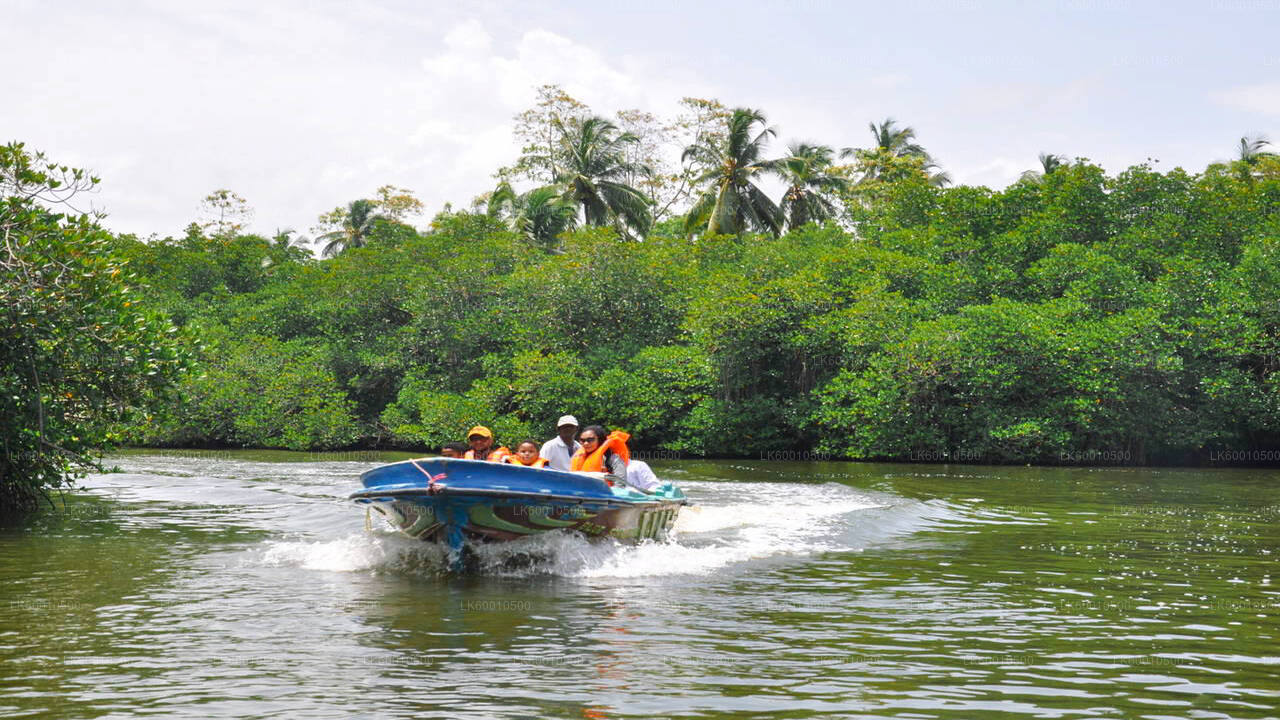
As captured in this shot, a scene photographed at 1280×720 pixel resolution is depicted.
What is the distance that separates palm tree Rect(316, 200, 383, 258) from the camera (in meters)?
51.7

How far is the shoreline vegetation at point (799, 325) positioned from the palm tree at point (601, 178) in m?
0.10

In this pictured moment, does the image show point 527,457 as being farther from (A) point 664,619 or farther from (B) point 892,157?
(B) point 892,157

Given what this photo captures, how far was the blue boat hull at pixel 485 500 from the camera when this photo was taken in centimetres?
877

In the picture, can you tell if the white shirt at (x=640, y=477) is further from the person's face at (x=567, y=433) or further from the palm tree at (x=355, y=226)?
the palm tree at (x=355, y=226)

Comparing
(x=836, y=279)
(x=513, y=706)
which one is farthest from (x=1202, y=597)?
(x=836, y=279)

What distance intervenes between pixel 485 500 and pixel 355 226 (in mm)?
46000

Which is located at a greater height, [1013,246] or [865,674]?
[1013,246]

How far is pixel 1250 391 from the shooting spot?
2467 cm

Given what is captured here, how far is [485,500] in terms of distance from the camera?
8836mm

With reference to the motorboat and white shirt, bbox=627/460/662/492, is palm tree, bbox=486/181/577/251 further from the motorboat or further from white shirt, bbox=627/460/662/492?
the motorboat

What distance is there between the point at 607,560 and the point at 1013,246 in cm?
2153

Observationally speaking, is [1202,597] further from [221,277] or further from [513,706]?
[221,277]

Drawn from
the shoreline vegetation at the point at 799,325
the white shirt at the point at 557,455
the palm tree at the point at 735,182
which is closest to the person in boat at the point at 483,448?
the white shirt at the point at 557,455

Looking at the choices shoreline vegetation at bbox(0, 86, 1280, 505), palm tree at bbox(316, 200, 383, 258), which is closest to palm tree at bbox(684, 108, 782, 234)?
shoreline vegetation at bbox(0, 86, 1280, 505)
